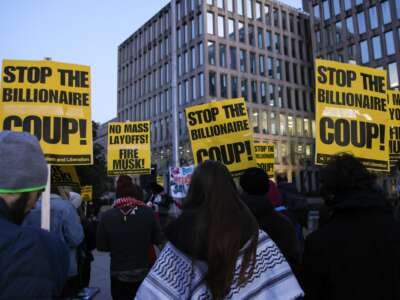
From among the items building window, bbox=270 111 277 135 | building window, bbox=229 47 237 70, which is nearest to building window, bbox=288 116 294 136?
building window, bbox=270 111 277 135

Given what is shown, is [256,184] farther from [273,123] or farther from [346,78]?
[273,123]

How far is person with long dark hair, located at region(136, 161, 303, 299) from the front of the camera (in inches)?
84.6

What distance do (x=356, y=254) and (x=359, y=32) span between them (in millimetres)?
59657

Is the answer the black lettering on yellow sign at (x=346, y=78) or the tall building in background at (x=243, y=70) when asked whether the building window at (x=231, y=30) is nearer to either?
the tall building in background at (x=243, y=70)

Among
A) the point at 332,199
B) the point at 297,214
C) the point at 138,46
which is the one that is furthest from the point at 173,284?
the point at 138,46

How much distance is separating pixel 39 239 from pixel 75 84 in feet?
17.4

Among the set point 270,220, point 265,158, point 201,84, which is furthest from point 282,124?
point 270,220

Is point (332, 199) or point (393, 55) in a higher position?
point (393, 55)

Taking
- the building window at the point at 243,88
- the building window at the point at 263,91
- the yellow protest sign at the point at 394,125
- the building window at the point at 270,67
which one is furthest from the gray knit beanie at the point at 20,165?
the building window at the point at 270,67

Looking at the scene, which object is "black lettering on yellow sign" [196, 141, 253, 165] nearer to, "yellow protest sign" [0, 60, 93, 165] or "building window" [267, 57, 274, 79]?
"yellow protest sign" [0, 60, 93, 165]

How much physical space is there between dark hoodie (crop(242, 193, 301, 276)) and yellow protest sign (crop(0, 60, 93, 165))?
116 inches

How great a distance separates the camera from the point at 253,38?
62.8 m

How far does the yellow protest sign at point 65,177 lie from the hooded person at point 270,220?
10.9 ft

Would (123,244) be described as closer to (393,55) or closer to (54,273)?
(54,273)
